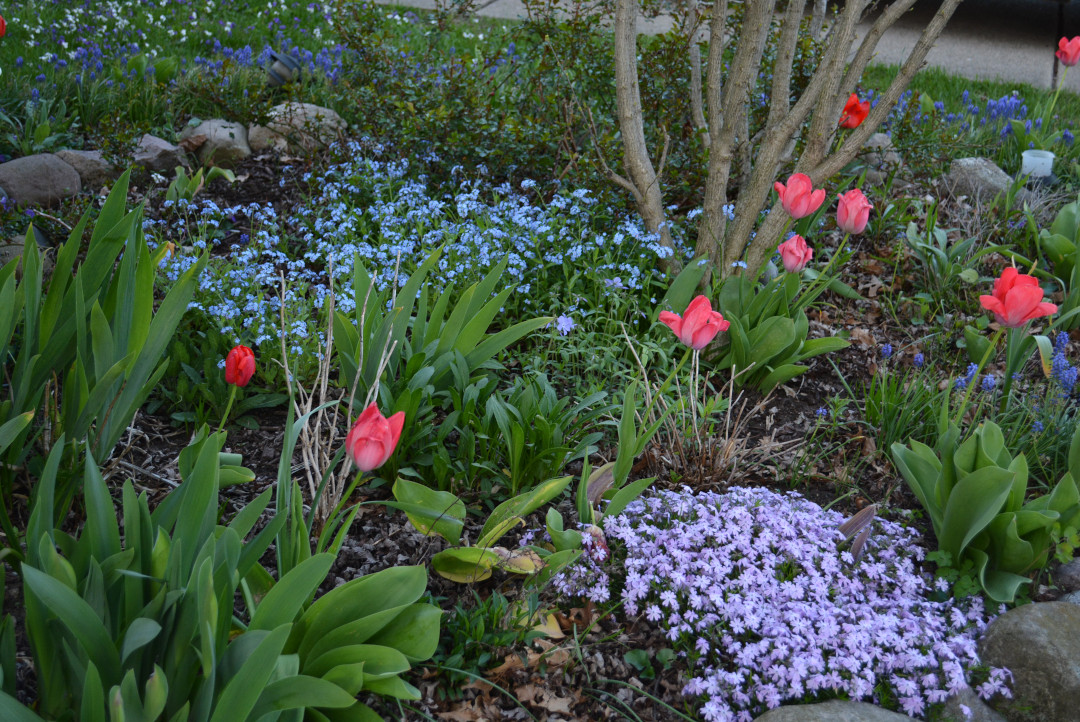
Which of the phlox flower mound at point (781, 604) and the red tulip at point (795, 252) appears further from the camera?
the red tulip at point (795, 252)

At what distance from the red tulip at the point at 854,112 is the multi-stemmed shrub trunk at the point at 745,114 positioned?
0.06 metres

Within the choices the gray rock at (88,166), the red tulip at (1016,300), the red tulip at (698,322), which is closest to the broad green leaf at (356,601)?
the red tulip at (698,322)

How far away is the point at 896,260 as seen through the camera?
148 inches

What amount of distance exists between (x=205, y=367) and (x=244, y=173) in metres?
2.20

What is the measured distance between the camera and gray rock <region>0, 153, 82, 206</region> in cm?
382

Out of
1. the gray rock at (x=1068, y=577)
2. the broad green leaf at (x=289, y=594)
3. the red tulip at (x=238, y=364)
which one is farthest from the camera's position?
the gray rock at (x=1068, y=577)

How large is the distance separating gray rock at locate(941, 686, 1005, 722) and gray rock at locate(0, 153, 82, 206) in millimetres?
3864

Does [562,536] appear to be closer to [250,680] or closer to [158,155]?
[250,680]

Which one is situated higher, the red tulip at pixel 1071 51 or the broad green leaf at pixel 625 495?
the red tulip at pixel 1071 51

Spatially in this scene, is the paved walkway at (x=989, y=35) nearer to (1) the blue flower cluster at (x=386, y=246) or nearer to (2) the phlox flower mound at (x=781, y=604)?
(1) the blue flower cluster at (x=386, y=246)

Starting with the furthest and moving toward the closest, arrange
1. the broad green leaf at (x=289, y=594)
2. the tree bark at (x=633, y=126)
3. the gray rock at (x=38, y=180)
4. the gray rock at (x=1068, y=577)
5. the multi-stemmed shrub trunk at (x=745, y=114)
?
the gray rock at (x=38, y=180), the tree bark at (x=633, y=126), the multi-stemmed shrub trunk at (x=745, y=114), the gray rock at (x=1068, y=577), the broad green leaf at (x=289, y=594)

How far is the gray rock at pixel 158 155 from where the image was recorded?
14.3ft

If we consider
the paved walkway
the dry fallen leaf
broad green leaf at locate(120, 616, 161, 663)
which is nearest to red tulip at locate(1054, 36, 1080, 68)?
the paved walkway

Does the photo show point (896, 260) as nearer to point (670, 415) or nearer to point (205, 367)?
point (670, 415)
